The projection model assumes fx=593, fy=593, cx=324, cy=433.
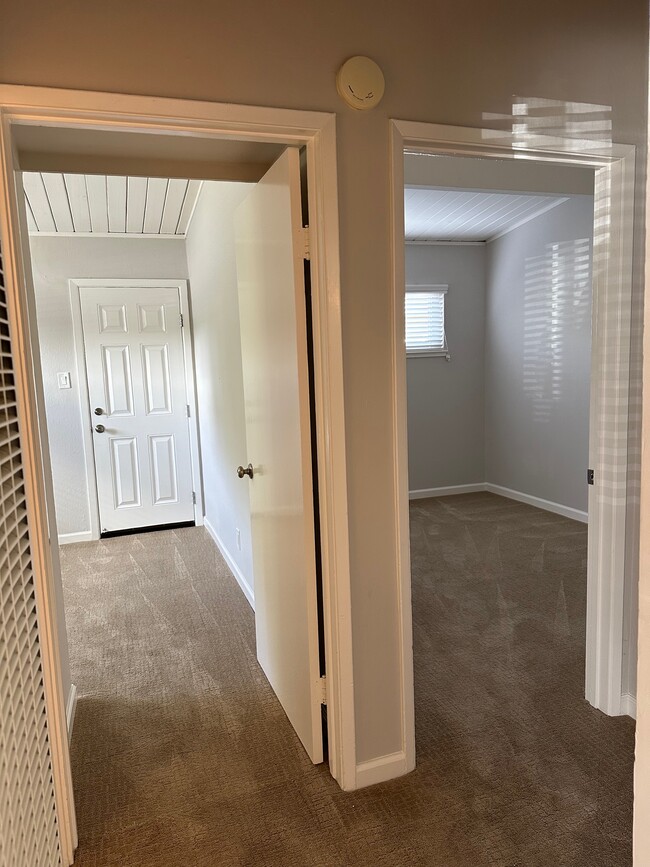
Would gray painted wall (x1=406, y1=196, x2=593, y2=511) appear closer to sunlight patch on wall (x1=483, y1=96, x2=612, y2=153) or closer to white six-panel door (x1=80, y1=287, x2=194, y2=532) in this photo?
white six-panel door (x1=80, y1=287, x2=194, y2=532)

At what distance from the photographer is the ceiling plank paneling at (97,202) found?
3.26 metres

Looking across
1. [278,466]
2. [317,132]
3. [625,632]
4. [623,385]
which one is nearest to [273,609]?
[278,466]

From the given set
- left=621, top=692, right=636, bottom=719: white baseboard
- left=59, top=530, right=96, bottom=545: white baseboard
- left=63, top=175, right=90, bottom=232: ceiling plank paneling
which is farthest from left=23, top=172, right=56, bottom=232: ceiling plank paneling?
left=621, top=692, right=636, bottom=719: white baseboard

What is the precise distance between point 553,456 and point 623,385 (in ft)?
9.83

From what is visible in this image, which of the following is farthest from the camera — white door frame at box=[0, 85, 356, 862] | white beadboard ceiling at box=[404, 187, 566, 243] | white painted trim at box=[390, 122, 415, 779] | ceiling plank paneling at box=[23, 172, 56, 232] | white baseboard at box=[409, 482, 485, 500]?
white baseboard at box=[409, 482, 485, 500]

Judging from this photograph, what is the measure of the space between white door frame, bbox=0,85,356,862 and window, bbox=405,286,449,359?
3871 millimetres

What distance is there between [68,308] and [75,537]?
1792 mm

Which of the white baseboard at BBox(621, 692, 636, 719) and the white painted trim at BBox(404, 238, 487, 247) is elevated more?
the white painted trim at BBox(404, 238, 487, 247)

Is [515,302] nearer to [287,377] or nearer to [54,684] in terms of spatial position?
[287,377]

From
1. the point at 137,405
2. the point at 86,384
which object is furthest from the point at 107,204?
the point at 137,405

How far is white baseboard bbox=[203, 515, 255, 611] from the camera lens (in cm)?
335

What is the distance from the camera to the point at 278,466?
215 centimetres

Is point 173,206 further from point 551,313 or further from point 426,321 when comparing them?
point 551,313

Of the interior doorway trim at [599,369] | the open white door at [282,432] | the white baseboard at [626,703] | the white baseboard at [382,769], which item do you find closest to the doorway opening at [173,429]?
the open white door at [282,432]
